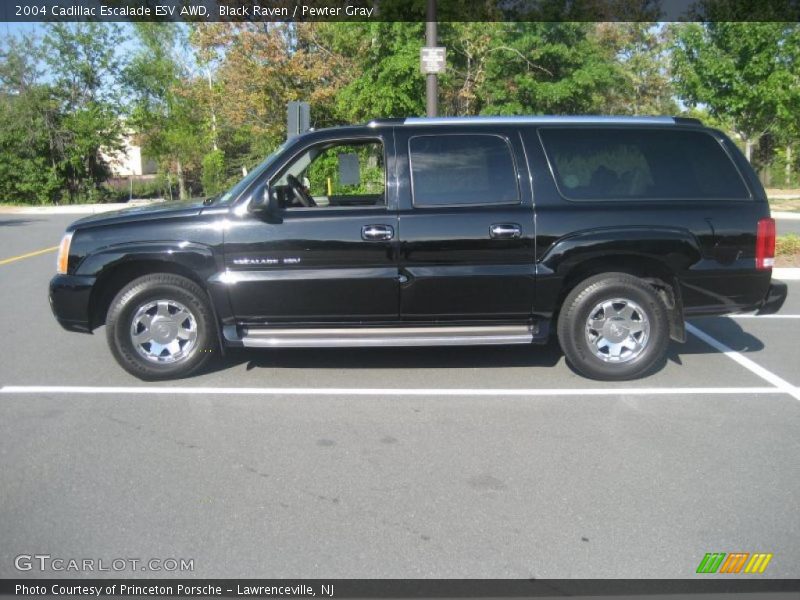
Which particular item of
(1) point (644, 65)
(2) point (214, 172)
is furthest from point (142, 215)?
(1) point (644, 65)

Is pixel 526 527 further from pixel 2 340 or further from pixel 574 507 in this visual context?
pixel 2 340

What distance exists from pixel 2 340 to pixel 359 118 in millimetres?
15184

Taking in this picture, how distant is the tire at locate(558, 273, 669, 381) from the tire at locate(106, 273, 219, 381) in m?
2.88

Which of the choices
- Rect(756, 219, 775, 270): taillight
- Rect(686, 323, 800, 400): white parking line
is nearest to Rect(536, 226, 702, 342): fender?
Rect(756, 219, 775, 270): taillight

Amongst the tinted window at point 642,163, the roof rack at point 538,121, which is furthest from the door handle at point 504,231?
the roof rack at point 538,121

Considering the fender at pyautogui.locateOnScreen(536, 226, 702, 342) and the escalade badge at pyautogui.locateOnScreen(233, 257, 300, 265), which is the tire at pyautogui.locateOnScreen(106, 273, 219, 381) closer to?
the escalade badge at pyautogui.locateOnScreen(233, 257, 300, 265)

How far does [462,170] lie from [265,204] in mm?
1565

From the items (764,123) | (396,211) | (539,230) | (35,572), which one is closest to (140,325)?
(396,211)

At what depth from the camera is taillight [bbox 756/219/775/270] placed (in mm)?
5805

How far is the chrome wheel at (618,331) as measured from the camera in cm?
589

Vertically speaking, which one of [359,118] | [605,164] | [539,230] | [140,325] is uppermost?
[359,118]

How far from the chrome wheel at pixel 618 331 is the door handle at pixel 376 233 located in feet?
5.79

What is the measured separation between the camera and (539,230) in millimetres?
5711

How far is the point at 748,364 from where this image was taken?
6.45 meters
